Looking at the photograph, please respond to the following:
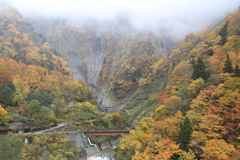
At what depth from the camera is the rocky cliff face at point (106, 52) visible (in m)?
120

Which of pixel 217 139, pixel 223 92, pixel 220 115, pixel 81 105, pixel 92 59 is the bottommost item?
pixel 217 139

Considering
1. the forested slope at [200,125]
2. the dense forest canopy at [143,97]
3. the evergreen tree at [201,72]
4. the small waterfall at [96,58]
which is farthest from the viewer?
the small waterfall at [96,58]

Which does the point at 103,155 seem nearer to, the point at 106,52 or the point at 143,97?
the point at 143,97

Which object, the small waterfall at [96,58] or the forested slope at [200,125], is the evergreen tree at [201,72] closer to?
the forested slope at [200,125]

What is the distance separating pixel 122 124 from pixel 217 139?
4174 cm

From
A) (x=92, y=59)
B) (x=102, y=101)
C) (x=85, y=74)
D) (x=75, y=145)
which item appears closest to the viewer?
(x=75, y=145)

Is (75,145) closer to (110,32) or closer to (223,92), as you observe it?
(223,92)

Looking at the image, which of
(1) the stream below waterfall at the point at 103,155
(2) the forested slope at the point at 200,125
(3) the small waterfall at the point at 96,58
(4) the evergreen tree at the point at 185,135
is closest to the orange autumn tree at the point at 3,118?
(1) the stream below waterfall at the point at 103,155

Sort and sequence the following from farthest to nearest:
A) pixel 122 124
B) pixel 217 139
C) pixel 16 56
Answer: pixel 16 56, pixel 122 124, pixel 217 139

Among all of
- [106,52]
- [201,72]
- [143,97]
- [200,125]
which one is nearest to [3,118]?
[200,125]

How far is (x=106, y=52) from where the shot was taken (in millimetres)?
163250

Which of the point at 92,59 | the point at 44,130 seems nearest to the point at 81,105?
the point at 44,130

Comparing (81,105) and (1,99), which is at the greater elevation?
(1,99)

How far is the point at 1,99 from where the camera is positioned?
46688mm
